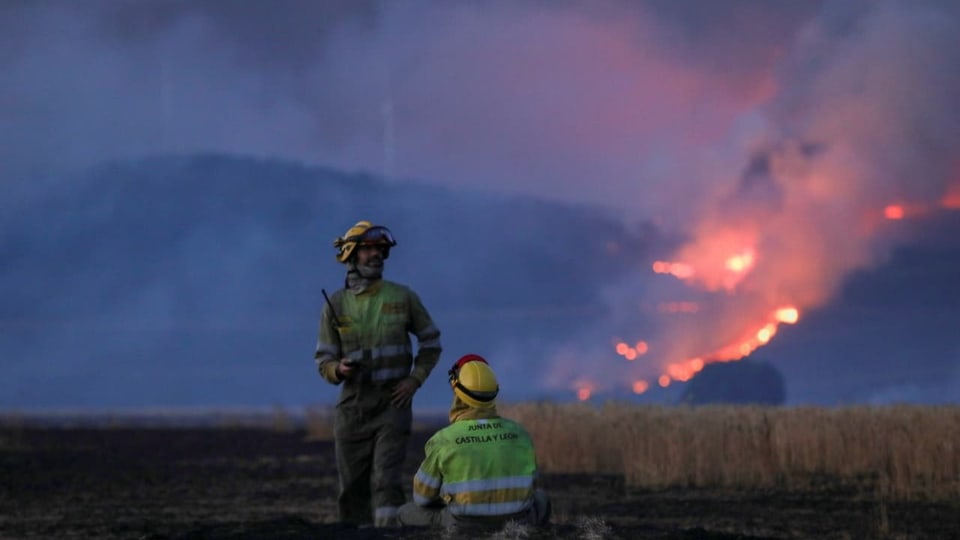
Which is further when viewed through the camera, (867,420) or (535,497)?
(867,420)

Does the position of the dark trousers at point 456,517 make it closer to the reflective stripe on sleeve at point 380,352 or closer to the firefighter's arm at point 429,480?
the firefighter's arm at point 429,480

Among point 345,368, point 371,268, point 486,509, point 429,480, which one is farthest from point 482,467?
point 371,268

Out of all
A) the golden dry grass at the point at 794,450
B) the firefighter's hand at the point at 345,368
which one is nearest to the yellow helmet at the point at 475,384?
the firefighter's hand at the point at 345,368

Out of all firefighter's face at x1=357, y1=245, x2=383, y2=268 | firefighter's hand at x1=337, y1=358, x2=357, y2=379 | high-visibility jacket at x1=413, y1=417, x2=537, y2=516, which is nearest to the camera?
high-visibility jacket at x1=413, y1=417, x2=537, y2=516

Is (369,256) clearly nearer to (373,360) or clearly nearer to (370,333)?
(370,333)

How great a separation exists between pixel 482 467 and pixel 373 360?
7.36ft

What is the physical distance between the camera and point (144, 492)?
2153cm

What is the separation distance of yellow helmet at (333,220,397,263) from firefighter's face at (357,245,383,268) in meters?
0.04

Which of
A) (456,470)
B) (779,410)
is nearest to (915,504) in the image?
(779,410)

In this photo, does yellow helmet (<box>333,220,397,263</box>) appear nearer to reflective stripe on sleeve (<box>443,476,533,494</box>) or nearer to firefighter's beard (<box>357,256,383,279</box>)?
firefighter's beard (<box>357,256,383,279</box>)

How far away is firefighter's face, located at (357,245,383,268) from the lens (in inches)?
439

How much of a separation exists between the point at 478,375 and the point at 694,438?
42.1 ft

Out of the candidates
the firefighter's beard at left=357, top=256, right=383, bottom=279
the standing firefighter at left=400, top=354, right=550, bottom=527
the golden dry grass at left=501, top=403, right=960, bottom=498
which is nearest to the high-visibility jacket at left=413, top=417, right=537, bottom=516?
the standing firefighter at left=400, top=354, right=550, bottom=527

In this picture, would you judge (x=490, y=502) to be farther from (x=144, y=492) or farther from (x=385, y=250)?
(x=144, y=492)
